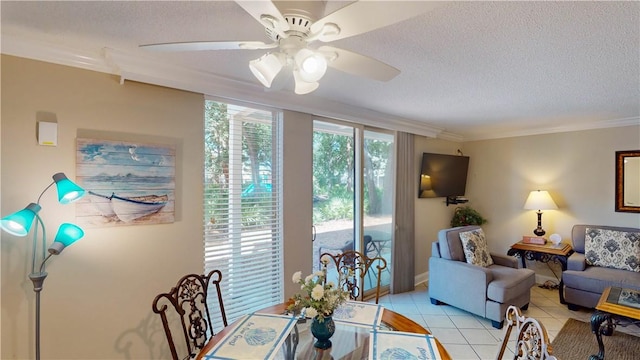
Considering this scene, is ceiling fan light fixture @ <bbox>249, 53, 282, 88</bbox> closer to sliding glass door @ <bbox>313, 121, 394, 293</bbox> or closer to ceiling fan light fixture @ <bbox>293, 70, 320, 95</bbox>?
ceiling fan light fixture @ <bbox>293, 70, 320, 95</bbox>

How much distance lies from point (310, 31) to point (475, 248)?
329 cm

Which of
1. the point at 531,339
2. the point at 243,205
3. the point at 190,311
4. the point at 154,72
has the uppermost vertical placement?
the point at 154,72

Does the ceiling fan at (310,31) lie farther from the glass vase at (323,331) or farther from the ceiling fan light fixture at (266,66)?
the glass vase at (323,331)

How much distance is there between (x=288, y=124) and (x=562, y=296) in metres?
3.87

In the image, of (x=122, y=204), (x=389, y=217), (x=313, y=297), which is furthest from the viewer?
(x=389, y=217)

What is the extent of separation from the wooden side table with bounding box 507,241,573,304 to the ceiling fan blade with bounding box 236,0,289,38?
4.31m

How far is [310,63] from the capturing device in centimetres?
115

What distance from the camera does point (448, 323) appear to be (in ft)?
10.4

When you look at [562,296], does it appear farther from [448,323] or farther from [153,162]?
[153,162]

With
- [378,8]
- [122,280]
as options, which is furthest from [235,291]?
[378,8]

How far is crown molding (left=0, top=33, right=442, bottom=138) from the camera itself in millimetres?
1737

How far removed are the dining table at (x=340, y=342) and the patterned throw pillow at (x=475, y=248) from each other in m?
2.08

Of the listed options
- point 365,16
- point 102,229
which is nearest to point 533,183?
point 365,16

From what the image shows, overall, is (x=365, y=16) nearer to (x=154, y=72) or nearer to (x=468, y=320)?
(x=154, y=72)
